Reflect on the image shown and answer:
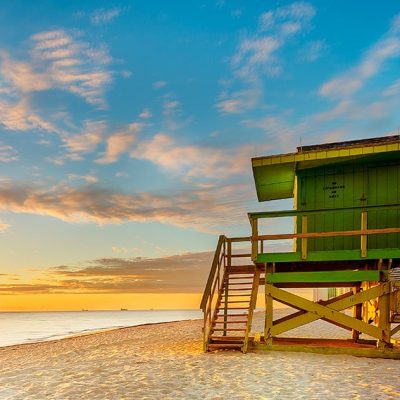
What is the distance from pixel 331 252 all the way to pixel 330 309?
1.53 m

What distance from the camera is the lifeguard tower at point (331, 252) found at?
11.5 metres

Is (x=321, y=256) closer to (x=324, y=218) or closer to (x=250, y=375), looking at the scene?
(x=324, y=218)

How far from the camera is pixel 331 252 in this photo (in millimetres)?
11859

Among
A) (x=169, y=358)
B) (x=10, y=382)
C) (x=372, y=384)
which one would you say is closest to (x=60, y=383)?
(x=10, y=382)

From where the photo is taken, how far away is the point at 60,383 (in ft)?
29.6

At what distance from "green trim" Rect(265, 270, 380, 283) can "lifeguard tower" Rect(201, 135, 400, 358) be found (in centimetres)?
2

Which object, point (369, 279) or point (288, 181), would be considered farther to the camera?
point (288, 181)

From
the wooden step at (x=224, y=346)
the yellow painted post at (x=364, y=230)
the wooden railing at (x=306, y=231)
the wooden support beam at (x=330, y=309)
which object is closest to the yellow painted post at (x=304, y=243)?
the wooden railing at (x=306, y=231)

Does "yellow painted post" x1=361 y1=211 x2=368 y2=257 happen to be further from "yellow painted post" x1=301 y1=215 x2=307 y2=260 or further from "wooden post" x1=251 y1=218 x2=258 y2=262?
"wooden post" x1=251 y1=218 x2=258 y2=262

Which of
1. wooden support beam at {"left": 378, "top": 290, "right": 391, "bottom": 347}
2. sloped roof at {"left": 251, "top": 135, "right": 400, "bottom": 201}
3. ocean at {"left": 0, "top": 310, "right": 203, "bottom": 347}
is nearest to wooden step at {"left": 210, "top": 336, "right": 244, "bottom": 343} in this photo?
wooden support beam at {"left": 378, "top": 290, "right": 391, "bottom": 347}

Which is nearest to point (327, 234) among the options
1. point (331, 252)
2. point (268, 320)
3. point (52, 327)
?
point (331, 252)

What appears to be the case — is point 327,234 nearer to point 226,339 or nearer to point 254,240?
point 254,240

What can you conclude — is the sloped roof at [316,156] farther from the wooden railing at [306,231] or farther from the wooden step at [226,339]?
the wooden step at [226,339]

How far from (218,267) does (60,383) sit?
215 inches
